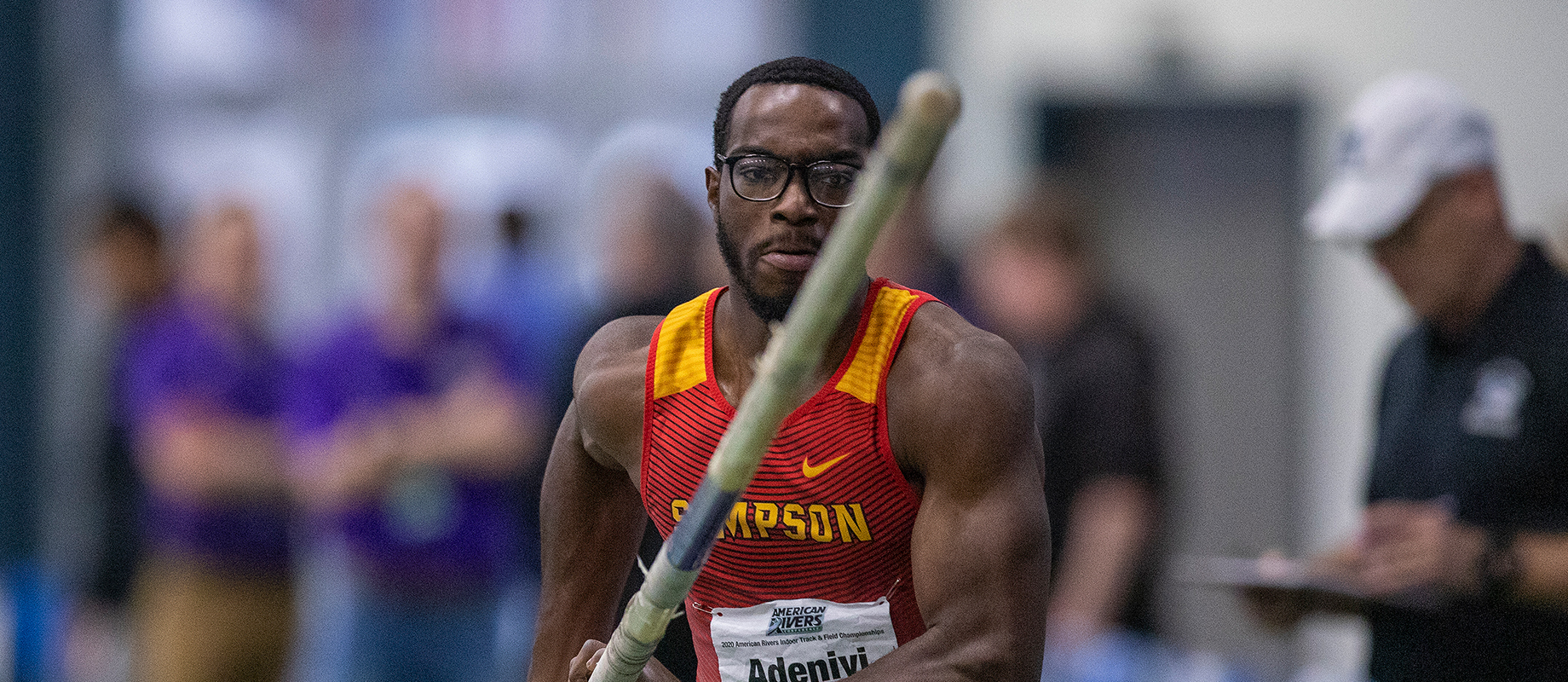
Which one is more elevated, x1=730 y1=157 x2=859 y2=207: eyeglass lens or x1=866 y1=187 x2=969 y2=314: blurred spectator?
x1=730 y1=157 x2=859 y2=207: eyeglass lens

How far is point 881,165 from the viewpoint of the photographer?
5.38 ft

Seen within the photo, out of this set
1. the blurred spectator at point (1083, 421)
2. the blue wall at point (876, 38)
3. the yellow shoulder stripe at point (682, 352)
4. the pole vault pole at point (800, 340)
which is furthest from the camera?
the blue wall at point (876, 38)

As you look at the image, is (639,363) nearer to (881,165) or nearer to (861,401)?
(861,401)

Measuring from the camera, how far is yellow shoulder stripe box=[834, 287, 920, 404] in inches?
83.8

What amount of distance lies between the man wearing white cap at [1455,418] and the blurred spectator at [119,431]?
13.7 feet

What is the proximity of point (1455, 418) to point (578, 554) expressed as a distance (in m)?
1.83

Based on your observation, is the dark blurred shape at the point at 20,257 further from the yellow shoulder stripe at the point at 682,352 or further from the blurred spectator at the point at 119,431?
the yellow shoulder stripe at the point at 682,352

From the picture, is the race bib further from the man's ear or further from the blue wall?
the blue wall

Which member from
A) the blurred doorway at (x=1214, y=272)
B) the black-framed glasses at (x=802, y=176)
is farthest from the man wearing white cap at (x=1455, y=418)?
the blurred doorway at (x=1214, y=272)

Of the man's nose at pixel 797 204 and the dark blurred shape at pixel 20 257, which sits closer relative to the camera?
the man's nose at pixel 797 204

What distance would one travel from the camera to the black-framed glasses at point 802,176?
6.77 feet

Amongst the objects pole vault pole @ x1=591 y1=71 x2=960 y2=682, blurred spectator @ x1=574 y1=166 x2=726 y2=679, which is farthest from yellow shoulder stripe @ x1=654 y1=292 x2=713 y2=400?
blurred spectator @ x1=574 y1=166 x2=726 y2=679

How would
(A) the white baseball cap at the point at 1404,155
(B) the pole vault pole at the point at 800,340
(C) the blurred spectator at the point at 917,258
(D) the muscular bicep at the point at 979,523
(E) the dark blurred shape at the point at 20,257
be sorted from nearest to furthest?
(B) the pole vault pole at the point at 800,340
(D) the muscular bicep at the point at 979,523
(A) the white baseball cap at the point at 1404,155
(C) the blurred spectator at the point at 917,258
(E) the dark blurred shape at the point at 20,257

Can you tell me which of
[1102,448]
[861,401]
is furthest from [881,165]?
[1102,448]
